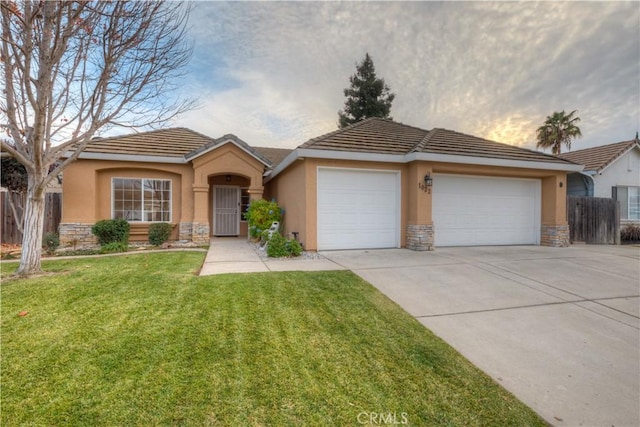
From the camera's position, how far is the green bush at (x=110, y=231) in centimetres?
975

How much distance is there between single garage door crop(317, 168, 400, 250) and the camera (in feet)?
28.9

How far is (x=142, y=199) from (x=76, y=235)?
242 cm

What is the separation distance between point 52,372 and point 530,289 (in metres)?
6.95

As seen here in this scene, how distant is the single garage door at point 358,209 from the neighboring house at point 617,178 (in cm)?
1130

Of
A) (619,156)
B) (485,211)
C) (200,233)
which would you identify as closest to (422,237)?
(485,211)

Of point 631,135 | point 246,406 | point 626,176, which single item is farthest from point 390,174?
point 631,135

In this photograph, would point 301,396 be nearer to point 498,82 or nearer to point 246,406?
point 246,406

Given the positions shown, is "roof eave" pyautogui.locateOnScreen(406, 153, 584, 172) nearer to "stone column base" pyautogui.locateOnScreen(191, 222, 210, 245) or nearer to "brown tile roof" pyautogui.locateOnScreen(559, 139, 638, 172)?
"brown tile roof" pyautogui.locateOnScreen(559, 139, 638, 172)

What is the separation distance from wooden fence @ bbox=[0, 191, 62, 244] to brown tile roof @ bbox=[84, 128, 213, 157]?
8.76 ft

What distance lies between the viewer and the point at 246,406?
2.31 metres

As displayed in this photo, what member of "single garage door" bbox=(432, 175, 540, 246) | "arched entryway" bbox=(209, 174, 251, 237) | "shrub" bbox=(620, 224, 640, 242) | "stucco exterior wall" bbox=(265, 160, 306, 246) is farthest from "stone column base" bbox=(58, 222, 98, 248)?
"shrub" bbox=(620, 224, 640, 242)

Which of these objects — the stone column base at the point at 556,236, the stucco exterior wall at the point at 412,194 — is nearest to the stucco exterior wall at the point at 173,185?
the stucco exterior wall at the point at 412,194

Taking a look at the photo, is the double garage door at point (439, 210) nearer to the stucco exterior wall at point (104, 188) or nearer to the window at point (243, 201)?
the stucco exterior wall at point (104, 188)

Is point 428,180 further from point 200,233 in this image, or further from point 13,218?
point 13,218
